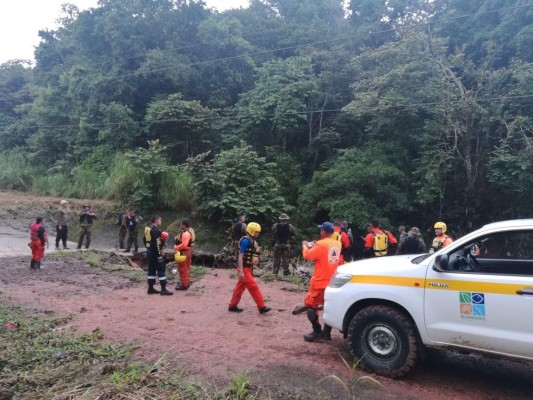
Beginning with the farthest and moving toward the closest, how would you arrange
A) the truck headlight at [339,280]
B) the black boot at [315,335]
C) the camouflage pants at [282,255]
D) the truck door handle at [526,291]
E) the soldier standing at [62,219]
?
the soldier standing at [62,219], the camouflage pants at [282,255], the black boot at [315,335], the truck headlight at [339,280], the truck door handle at [526,291]

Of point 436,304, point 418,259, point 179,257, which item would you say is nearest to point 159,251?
point 179,257

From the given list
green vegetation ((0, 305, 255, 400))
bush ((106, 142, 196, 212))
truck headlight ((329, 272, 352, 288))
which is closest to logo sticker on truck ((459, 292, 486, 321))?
truck headlight ((329, 272, 352, 288))

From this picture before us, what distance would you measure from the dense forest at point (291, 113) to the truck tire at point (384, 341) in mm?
16730

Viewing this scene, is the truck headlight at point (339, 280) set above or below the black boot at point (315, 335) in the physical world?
above

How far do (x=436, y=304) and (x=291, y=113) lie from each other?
2244cm

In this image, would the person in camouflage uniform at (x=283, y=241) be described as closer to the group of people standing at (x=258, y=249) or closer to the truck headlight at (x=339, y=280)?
the group of people standing at (x=258, y=249)

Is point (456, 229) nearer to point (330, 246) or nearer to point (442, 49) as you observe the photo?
point (442, 49)

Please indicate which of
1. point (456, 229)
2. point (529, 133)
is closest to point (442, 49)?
point (529, 133)

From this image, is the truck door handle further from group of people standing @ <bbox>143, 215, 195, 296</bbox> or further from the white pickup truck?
group of people standing @ <bbox>143, 215, 195, 296</bbox>

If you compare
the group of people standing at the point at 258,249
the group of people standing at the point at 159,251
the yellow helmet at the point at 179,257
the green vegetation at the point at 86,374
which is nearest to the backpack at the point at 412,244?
the group of people standing at the point at 258,249

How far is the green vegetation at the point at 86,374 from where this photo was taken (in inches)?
179

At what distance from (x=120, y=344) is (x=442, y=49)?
22479 mm

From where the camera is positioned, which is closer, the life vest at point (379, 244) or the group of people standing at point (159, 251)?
the group of people standing at point (159, 251)

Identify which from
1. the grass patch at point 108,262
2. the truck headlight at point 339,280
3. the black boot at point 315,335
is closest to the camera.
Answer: the truck headlight at point 339,280
